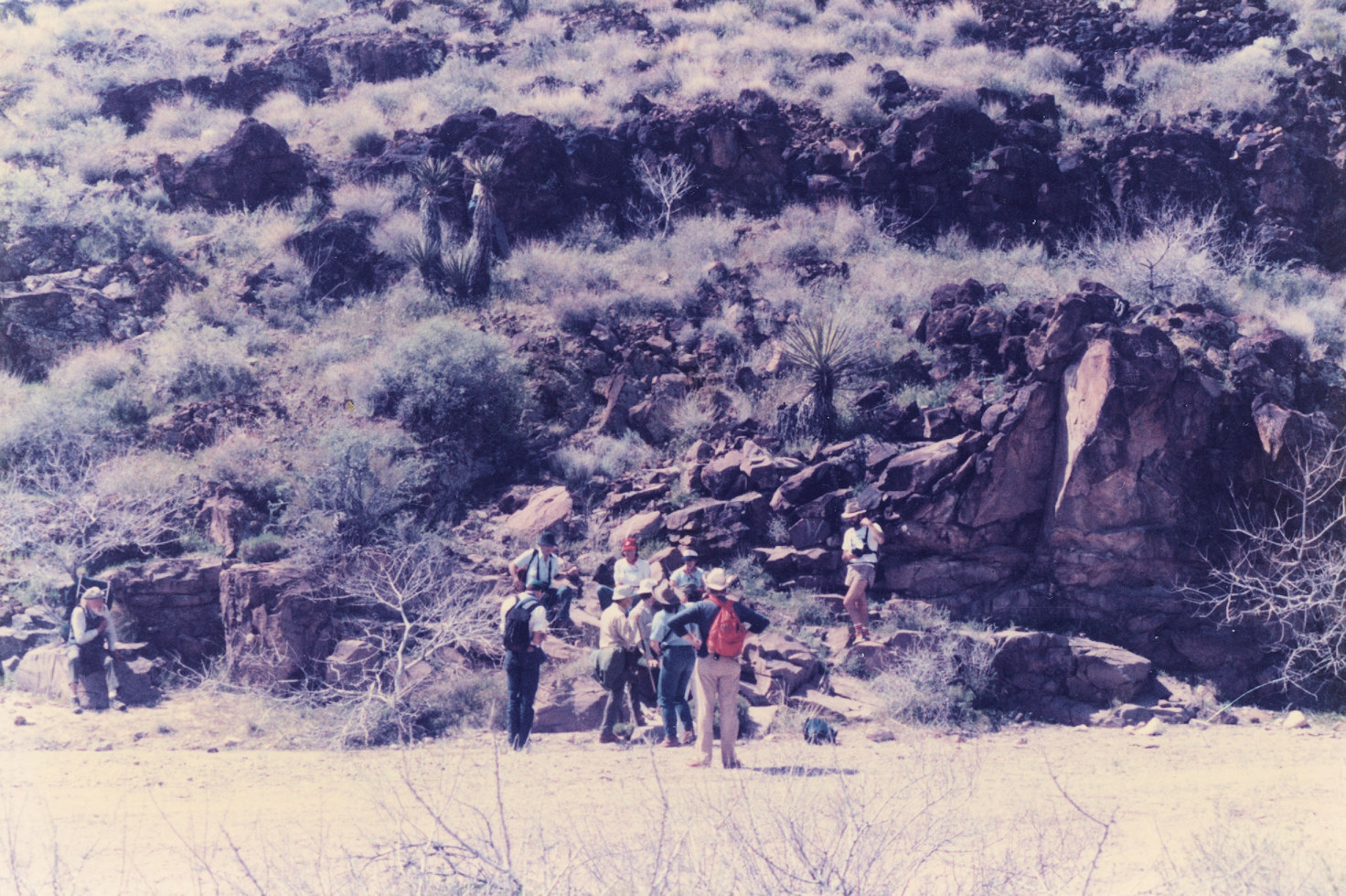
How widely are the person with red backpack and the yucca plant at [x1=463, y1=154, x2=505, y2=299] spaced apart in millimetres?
11243

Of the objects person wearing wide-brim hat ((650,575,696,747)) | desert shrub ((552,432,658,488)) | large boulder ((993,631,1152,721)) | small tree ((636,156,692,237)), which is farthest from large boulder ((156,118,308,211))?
large boulder ((993,631,1152,721))

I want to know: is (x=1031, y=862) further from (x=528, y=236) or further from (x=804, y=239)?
(x=528, y=236)

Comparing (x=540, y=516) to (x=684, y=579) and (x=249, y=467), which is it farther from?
(x=249, y=467)

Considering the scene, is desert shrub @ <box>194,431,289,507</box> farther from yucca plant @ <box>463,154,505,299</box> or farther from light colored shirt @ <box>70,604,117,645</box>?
yucca plant @ <box>463,154,505,299</box>

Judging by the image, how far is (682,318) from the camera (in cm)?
1603

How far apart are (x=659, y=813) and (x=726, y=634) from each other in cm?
145

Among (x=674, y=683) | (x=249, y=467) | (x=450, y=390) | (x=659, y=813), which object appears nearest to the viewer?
(x=659, y=813)

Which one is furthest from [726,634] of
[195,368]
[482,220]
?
[482,220]

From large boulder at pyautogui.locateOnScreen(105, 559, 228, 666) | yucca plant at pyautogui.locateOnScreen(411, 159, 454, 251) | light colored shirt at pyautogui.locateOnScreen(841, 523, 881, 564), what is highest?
yucca plant at pyautogui.locateOnScreen(411, 159, 454, 251)

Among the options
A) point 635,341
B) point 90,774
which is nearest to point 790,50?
point 635,341

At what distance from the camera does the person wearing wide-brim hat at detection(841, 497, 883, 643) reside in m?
10.4

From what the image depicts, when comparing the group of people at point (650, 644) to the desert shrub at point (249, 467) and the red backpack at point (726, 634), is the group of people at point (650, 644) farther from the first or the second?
the desert shrub at point (249, 467)

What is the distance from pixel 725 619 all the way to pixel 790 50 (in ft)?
69.5

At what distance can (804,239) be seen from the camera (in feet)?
60.3
